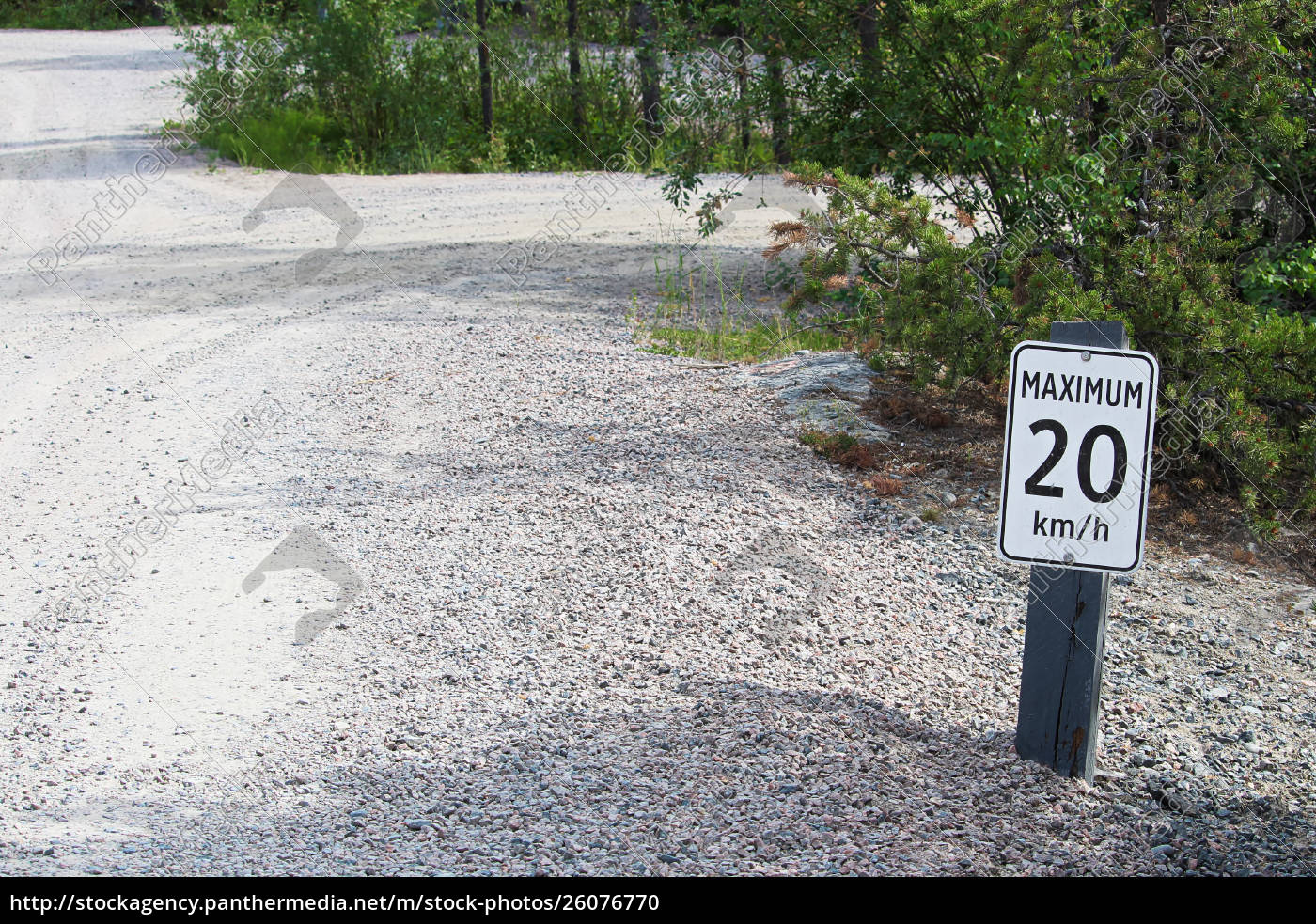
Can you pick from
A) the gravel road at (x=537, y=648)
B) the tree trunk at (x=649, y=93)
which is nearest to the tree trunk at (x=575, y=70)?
the tree trunk at (x=649, y=93)

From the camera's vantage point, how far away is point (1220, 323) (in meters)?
4.91

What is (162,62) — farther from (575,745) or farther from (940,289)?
(575,745)

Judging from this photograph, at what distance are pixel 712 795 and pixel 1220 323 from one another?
3.34m

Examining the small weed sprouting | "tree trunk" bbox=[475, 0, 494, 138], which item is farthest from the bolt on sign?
"tree trunk" bbox=[475, 0, 494, 138]

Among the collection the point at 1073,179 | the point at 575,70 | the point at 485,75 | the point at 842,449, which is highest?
the point at 575,70

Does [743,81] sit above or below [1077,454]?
above

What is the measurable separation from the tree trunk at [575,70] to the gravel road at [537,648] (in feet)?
33.1

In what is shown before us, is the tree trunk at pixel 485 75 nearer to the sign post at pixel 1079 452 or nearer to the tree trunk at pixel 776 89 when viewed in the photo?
the tree trunk at pixel 776 89

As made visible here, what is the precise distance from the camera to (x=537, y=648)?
13.4 feet

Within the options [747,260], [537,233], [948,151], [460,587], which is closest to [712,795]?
[460,587]

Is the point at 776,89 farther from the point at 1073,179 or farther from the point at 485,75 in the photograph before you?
the point at 485,75

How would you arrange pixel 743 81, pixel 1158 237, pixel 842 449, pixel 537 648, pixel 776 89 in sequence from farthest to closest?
pixel 743 81 → pixel 776 89 → pixel 842 449 → pixel 1158 237 → pixel 537 648

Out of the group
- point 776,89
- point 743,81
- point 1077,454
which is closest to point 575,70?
point 743,81

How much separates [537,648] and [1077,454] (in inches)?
80.6
